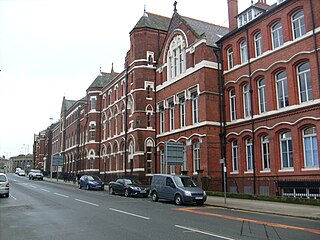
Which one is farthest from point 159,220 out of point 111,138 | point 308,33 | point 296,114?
point 111,138

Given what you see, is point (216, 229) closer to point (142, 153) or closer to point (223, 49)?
point (223, 49)

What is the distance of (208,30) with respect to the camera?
3353cm

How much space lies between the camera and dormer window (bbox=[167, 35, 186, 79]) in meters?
32.8

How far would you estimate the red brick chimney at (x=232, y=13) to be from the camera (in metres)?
30.9

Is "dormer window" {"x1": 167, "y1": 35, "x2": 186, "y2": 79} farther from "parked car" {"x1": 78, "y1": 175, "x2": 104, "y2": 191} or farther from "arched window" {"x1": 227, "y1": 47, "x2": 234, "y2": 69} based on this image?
"parked car" {"x1": 78, "y1": 175, "x2": 104, "y2": 191}

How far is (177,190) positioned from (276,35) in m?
13.0

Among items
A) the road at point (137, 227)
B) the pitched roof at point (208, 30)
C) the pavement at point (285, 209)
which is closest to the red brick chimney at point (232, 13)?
the pitched roof at point (208, 30)

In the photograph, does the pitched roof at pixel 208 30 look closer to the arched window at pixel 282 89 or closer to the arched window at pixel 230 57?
the arched window at pixel 230 57

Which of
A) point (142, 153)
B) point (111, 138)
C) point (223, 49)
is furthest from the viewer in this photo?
point (111, 138)

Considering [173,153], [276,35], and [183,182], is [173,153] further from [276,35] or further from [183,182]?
[276,35]

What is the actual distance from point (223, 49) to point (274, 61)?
6424mm

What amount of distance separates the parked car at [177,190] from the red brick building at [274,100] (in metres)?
5.87

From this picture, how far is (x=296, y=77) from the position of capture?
22297 millimetres

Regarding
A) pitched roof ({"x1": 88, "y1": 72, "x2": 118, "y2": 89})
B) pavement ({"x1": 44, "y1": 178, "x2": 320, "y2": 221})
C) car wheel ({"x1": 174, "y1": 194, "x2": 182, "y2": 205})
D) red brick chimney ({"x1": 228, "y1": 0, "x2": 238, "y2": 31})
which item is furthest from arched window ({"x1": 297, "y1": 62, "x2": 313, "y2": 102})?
pitched roof ({"x1": 88, "y1": 72, "x2": 118, "y2": 89})
